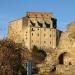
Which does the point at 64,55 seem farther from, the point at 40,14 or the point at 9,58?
the point at 40,14

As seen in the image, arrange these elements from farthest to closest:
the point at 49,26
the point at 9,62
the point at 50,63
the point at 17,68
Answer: the point at 49,26
the point at 50,63
the point at 17,68
the point at 9,62

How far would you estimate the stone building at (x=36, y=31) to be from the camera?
11456 cm

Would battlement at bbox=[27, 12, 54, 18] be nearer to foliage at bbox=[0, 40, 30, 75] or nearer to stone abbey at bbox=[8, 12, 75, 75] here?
stone abbey at bbox=[8, 12, 75, 75]

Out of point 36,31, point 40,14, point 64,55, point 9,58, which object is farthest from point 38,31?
point 9,58

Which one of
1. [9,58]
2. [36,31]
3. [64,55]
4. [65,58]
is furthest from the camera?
[36,31]

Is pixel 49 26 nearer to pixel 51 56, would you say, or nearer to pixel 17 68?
pixel 51 56

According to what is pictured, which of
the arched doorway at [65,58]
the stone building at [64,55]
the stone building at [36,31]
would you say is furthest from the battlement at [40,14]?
the arched doorway at [65,58]

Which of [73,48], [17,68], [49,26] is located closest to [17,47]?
[17,68]

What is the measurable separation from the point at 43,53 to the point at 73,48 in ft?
142

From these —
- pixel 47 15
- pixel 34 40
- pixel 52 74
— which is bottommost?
pixel 52 74

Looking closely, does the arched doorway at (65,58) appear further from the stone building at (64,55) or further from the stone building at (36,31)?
the stone building at (36,31)

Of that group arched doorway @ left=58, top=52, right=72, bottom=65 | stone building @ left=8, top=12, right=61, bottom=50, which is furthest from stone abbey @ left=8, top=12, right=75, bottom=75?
arched doorway @ left=58, top=52, right=72, bottom=65

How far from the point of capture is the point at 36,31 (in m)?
117

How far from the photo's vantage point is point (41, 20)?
12950 centimetres
